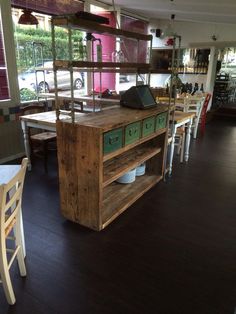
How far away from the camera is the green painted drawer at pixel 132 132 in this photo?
235 centimetres

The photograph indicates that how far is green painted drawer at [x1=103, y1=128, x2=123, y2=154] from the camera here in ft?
6.81

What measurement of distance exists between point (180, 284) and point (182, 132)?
2.59 meters

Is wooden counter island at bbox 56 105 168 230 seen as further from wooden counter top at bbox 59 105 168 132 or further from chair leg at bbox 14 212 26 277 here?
chair leg at bbox 14 212 26 277

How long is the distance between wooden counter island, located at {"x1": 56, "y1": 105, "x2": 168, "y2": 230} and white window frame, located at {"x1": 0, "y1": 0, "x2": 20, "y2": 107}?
1893 mm

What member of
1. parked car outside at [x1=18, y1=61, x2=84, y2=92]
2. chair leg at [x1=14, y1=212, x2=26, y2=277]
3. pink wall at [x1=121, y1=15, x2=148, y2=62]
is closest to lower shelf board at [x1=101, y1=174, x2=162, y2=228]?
chair leg at [x1=14, y1=212, x2=26, y2=277]

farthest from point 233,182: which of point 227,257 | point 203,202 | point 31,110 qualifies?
point 31,110

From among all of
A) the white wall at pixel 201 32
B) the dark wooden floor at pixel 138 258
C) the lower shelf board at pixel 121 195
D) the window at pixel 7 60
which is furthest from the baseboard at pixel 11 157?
the white wall at pixel 201 32


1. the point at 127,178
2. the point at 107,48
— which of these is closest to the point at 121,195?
the point at 127,178

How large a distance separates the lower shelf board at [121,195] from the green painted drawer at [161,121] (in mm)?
667

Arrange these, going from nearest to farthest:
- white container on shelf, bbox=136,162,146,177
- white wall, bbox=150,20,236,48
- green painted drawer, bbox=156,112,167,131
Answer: green painted drawer, bbox=156,112,167,131
white container on shelf, bbox=136,162,146,177
white wall, bbox=150,20,236,48

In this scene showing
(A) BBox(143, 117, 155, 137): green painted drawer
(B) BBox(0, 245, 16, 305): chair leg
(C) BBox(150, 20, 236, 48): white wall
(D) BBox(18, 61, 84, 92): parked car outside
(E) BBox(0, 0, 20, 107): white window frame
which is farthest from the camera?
(C) BBox(150, 20, 236, 48): white wall

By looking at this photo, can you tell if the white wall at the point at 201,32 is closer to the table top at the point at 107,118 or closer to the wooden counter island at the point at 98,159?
the table top at the point at 107,118

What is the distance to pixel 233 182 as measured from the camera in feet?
11.1

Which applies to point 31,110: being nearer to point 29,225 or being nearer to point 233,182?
point 29,225
